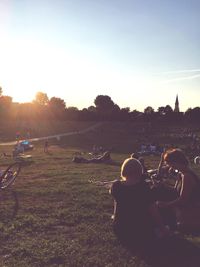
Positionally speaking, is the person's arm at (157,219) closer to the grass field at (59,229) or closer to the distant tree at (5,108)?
the grass field at (59,229)

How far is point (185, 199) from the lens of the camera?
7582 millimetres

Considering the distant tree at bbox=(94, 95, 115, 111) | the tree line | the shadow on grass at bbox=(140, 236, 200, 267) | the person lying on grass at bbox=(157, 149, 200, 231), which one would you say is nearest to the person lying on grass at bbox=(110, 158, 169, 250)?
the shadow on grass at bbox=(140, 236, 200, 267)

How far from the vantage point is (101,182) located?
1659cm

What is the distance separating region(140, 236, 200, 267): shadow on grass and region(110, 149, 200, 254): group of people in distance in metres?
0.18

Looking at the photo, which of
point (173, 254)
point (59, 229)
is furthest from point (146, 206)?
point (59, 229)

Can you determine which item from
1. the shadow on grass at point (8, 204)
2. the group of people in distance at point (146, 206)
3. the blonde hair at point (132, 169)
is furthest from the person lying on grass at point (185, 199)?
the shadow on grass at point (8, 204)

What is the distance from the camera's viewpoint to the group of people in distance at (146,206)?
7.44 meters

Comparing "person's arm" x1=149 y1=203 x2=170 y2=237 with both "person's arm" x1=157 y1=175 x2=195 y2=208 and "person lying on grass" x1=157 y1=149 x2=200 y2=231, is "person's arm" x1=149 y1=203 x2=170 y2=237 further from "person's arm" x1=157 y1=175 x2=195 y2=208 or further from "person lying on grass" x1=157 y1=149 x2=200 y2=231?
"person's arm" x1=157 y1=175 x2=195 y2=208

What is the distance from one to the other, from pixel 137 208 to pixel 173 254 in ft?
3.70

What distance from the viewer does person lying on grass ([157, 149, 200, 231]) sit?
7574mm

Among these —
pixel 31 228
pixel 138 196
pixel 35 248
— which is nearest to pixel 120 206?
pixel 138 196

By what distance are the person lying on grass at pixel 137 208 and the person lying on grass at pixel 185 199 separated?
1.39 ft

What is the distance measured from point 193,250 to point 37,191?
8.09m

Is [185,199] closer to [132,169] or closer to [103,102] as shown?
[132,169]
